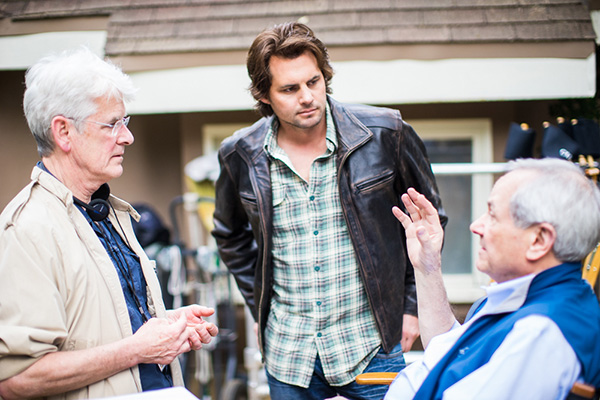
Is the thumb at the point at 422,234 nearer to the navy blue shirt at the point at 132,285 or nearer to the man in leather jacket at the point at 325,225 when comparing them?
the man in leather jacket at the point at 325,225

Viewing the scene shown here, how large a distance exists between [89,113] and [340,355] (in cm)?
128

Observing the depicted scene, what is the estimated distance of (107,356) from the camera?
156cm

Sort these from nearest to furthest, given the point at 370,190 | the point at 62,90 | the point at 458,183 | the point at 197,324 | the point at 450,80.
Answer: the point at 62,90
the point at 197,324
the point at 370,190
the point at 450,80
the point at 458,183

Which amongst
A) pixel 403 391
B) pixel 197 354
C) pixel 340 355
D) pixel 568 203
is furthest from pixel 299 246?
pixel 197 354

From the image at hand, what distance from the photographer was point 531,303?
150cm

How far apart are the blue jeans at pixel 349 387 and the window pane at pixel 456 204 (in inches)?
89.1

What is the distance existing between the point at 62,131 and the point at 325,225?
1042 mm

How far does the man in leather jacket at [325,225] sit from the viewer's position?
225cm

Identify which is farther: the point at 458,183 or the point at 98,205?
the point at 458,183

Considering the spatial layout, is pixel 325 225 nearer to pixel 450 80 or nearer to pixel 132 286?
pixel 132 286

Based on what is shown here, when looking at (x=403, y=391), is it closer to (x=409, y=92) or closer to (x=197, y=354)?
(x=409, y=92)

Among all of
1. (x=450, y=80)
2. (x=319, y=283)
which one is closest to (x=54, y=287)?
(x=319, y=283)

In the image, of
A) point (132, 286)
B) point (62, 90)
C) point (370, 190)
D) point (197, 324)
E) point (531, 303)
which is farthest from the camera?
point (370, 190)

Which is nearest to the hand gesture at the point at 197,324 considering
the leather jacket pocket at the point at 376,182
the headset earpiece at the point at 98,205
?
the headset earpiece at the point at 98,205
